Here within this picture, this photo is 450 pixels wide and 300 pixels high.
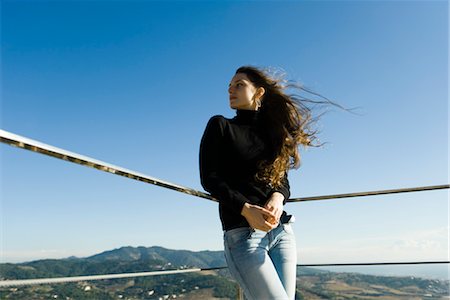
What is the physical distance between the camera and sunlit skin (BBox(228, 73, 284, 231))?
1050 millimetres

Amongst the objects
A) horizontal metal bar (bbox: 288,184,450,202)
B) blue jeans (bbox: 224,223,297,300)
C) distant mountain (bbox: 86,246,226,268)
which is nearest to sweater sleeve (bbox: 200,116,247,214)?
blue jeans (bbox: 224,223,297,300)

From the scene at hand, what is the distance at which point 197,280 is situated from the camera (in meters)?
21.0

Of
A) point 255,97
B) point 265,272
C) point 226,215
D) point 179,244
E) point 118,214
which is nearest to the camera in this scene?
point 265,272

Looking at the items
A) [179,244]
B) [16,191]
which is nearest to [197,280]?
[179,244]

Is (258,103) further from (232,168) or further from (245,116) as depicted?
(232,168)

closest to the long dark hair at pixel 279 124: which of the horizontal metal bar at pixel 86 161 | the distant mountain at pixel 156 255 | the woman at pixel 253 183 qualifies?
the woman at pixel 253 183

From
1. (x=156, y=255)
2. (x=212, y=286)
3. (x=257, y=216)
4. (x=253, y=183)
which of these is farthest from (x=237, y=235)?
(x=156, y=255)

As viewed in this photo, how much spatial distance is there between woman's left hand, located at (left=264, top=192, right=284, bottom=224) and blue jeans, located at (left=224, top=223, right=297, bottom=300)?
6cm

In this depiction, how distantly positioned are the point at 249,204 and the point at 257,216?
0.05 m

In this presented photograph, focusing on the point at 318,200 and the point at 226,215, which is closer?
the point at 226,215

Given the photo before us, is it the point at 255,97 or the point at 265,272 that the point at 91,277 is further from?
the point at 255,97

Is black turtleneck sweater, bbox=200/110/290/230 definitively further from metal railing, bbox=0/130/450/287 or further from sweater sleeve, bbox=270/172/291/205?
metal railing, bbox=0/130/450/287

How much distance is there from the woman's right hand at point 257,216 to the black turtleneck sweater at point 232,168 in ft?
0.09

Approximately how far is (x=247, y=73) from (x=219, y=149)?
52cm
